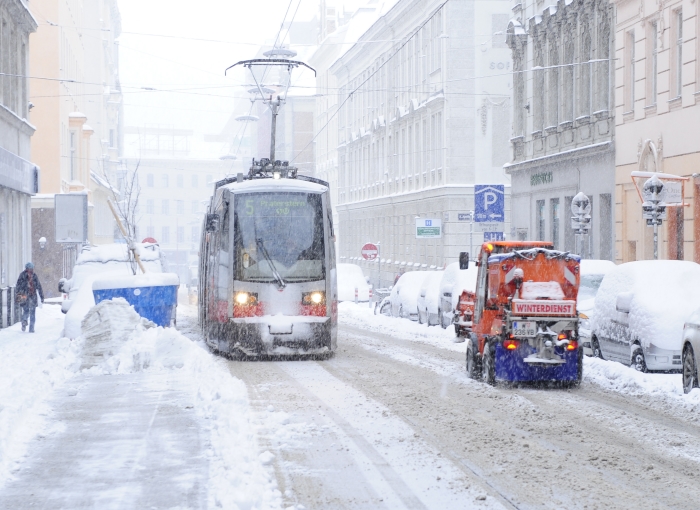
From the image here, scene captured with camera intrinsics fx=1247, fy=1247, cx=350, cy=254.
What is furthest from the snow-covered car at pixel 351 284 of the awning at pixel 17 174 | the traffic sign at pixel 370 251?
the awning at pixel 17 174

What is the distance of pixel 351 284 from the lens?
5097cm

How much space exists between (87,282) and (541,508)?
20.4 meters

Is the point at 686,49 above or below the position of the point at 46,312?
above

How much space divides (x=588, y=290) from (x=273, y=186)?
20.8 ft

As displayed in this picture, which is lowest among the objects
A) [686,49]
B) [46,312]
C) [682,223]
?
[46,312]

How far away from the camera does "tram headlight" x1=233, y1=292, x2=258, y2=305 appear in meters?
20.4

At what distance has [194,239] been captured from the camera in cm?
13688

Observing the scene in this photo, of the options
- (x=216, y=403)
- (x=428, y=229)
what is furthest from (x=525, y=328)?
(x=428, y=229)

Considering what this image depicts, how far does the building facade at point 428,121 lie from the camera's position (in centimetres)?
5212

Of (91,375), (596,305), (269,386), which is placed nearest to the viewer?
(269,386)

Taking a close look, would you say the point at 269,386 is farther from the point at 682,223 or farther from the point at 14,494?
the point at 682,223

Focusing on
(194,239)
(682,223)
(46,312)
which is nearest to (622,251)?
(682,223)

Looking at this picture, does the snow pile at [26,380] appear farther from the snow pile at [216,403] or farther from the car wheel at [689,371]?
the car wheel at [689,371]

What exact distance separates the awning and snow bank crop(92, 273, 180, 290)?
8.38m
